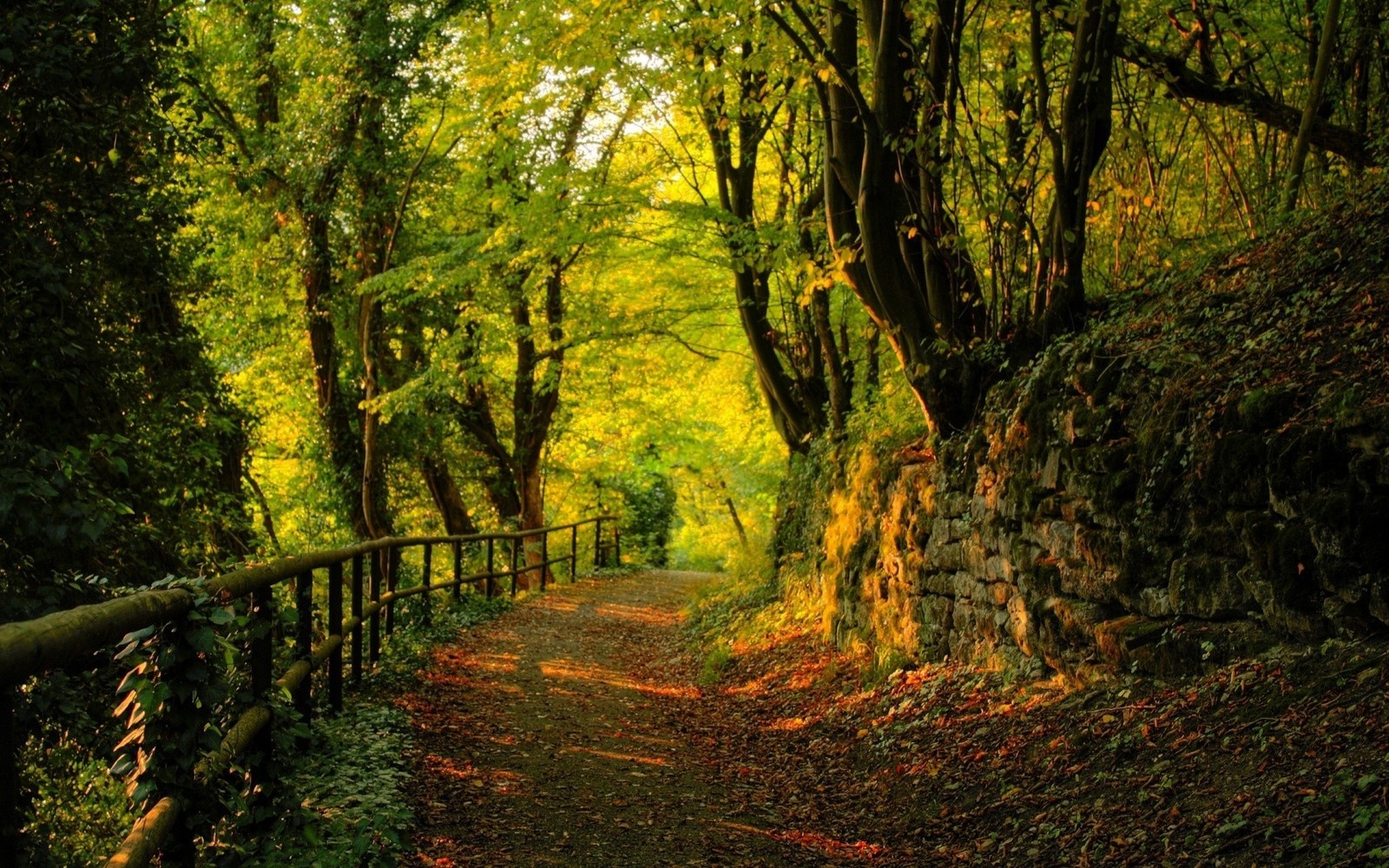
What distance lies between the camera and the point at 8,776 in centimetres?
187

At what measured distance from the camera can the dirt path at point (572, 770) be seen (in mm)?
5004

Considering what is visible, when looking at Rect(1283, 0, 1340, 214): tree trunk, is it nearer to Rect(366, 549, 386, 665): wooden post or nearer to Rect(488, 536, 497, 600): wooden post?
Rect(366, 549, 386, 665): wooden post

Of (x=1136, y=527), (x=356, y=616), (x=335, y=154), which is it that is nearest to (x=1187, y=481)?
(x=1136, y=527)

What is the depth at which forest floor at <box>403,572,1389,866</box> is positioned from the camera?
12.7 feet

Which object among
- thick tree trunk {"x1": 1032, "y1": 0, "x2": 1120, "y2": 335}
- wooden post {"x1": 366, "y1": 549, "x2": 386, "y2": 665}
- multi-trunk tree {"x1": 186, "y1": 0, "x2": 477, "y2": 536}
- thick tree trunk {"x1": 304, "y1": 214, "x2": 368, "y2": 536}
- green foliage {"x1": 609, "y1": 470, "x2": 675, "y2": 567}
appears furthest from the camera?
green foliage {"x1": 609, "y1": 470, "x2": 675, "y2": 567}

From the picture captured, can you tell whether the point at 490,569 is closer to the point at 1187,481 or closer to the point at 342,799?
the point at 342,799

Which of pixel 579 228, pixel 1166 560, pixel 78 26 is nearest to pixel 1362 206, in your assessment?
pixel 1166 560

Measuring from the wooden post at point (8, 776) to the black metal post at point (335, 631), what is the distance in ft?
14.3

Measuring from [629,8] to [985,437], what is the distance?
208 inches

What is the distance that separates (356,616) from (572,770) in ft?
6.08

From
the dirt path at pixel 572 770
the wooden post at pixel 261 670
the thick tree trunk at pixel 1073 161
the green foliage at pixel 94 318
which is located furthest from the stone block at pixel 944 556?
the green foliage at pixel 94 318

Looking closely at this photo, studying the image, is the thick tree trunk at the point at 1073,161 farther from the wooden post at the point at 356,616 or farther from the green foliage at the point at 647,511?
the green foliage at the point at 647,511

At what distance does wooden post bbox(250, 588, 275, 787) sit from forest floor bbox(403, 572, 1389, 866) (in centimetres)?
99

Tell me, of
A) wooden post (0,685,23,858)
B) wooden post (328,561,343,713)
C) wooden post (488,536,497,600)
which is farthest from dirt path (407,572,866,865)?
wooden post (0,685,23,858)
